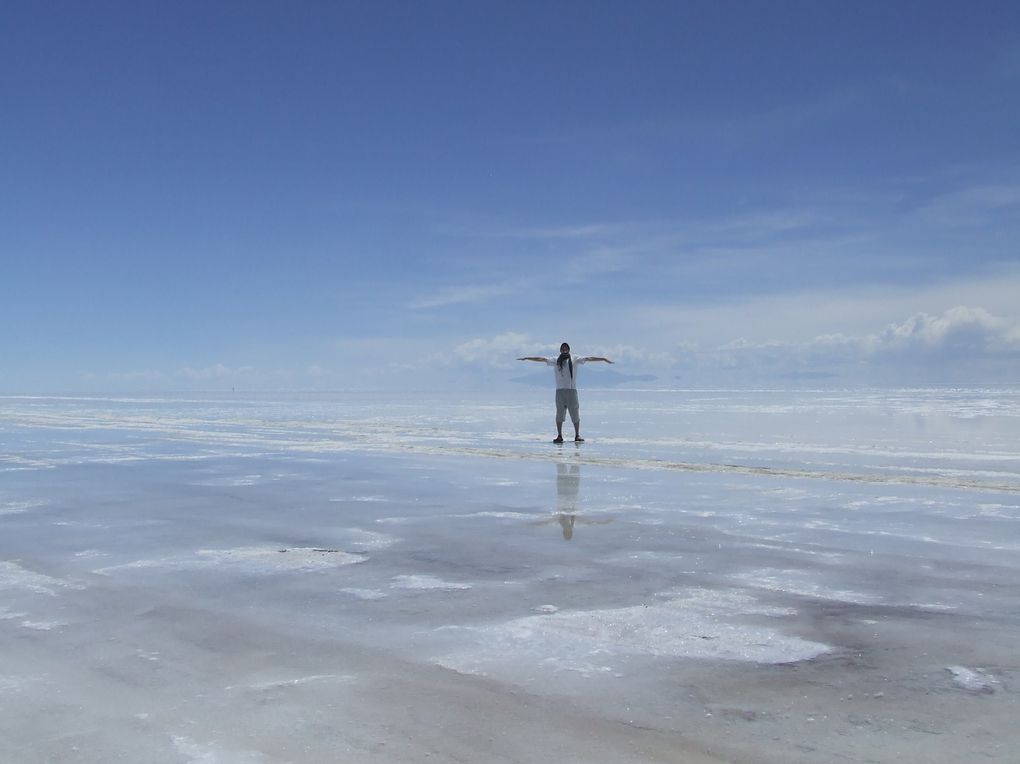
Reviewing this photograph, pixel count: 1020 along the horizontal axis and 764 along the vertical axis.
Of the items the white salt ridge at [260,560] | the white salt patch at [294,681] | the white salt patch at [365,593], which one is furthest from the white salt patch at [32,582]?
the white salt patch at [294,681]

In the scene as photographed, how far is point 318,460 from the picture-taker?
56.7 ft

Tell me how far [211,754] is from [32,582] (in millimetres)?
4070

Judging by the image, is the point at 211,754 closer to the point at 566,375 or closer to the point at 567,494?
the point at 567,494

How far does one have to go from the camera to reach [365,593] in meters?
6.48

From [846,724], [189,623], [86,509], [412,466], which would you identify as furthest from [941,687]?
[412,466]

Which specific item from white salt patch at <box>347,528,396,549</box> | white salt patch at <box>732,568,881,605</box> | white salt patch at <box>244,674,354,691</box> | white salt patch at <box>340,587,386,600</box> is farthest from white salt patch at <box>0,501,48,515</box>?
white salt patch at <box>732,568,881,605</box>

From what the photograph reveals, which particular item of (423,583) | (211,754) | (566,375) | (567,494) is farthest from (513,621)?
(566,375)

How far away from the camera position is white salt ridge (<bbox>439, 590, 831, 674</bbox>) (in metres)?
4.89

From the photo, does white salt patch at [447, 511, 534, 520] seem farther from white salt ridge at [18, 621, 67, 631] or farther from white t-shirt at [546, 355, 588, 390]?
white t-shirt at [546, 355, 588, 390]

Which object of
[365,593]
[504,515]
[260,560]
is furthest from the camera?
[504,515]

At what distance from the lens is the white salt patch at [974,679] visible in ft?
14.3

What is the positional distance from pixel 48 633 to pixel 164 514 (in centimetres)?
519

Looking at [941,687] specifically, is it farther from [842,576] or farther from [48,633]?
[48,633]

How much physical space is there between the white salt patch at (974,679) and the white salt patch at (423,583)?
3.41 meters
